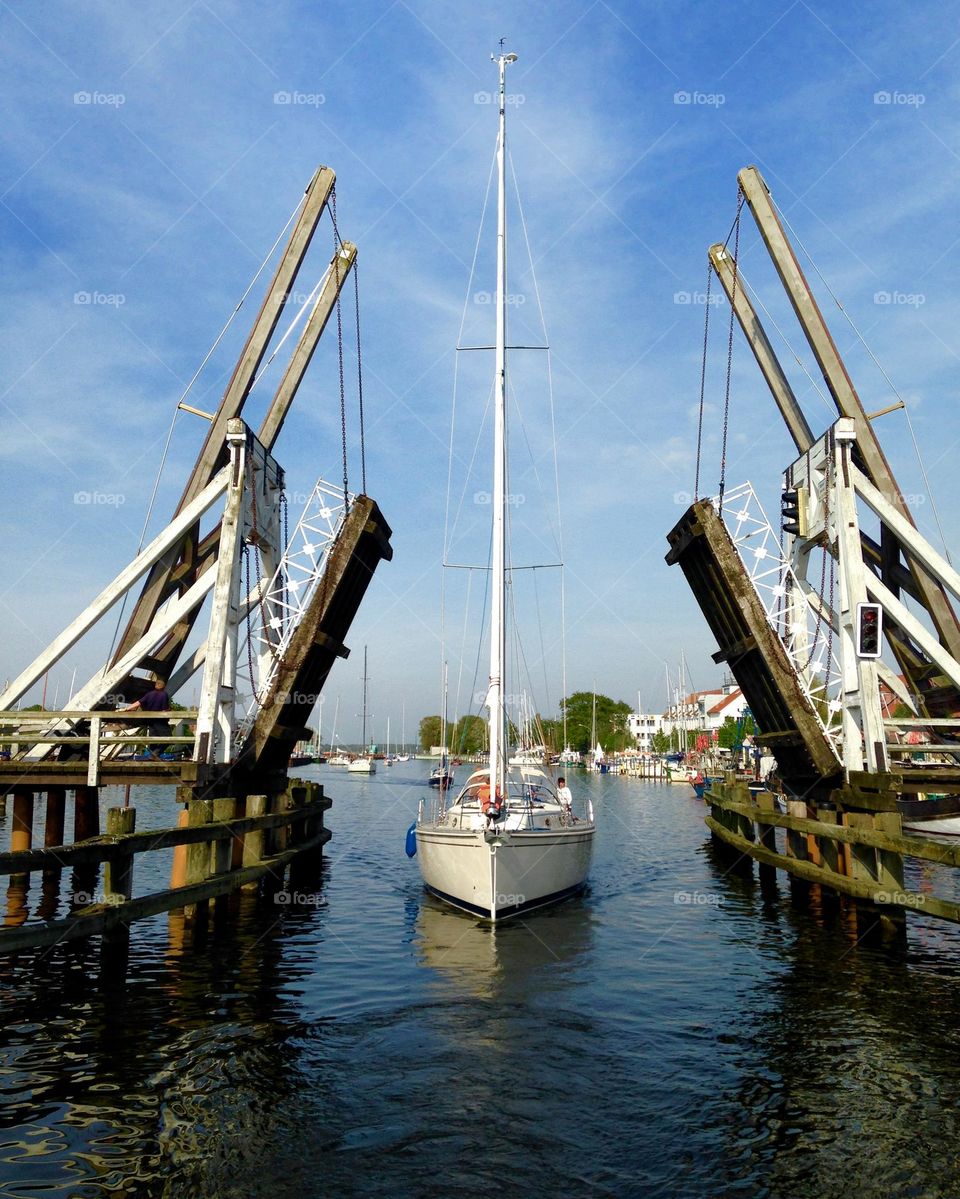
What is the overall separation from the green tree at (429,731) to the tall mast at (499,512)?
14995 cm

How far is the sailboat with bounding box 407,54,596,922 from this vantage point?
Answer: 15.3m

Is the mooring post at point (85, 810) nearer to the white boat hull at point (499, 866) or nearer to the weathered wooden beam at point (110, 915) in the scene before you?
the weathered wooden beam at point (110, 915)

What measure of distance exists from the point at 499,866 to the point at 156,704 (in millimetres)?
7073

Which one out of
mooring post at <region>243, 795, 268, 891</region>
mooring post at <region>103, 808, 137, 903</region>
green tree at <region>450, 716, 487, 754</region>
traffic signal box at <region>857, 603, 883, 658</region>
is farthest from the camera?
green tree at <region>450, 716, 487, 754</region>

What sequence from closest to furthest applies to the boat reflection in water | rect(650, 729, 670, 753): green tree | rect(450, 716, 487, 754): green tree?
the boat reflection in water, rect(450, 716, 487, 754): green tree, rect(650, 729, 670, 753): green tree

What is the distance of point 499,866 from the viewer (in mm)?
15125

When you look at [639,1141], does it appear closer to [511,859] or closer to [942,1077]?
[942,1077]

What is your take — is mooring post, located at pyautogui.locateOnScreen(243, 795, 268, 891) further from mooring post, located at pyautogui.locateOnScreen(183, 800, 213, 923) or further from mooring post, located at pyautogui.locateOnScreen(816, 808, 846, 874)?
mooring post, located at pyautogui.locateOnScreen(816, 808, 846, 874)

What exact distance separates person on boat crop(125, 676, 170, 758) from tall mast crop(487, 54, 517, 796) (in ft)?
20.0

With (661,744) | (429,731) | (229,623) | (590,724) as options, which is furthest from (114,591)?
(429,731)

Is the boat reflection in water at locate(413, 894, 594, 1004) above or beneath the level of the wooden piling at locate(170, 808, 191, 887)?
beneath

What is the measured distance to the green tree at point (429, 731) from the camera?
6692 inches

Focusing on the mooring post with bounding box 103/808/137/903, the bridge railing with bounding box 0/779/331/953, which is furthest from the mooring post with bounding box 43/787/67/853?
the mooring post with bounding box 103/808/137/903

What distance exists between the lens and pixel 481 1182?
6.43 meters
